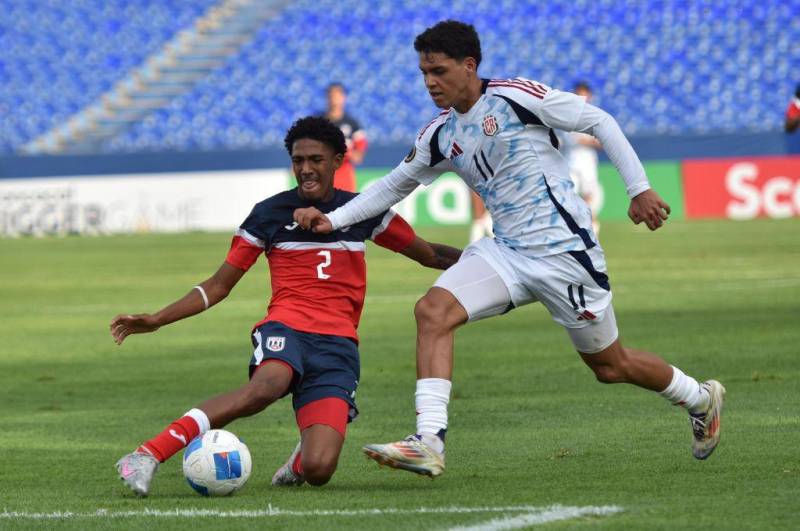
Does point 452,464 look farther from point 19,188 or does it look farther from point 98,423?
point 19,188

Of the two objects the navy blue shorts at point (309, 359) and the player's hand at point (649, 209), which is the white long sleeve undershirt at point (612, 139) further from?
the navy blue shorts at point (309, 359)

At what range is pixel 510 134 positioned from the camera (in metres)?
6.41

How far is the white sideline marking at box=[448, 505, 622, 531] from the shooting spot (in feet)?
16.1

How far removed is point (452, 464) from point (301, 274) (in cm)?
113

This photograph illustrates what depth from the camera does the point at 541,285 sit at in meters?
6.39

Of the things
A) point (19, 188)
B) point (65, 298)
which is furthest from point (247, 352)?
point (19, 188)

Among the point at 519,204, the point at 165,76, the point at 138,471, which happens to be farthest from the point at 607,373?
the point at 165,76

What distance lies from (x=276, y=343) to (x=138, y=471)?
936 mm

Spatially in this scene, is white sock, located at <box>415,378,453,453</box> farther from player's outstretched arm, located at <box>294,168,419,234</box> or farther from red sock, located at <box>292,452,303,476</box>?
player's outstretched arm, located at <box>294,168,419,234</box>

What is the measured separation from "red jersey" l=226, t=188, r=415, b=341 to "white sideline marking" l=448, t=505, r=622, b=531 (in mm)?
1809

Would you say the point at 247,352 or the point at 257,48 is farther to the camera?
the point at 257,48

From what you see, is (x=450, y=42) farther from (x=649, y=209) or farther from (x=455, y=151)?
(x=649, y=209)

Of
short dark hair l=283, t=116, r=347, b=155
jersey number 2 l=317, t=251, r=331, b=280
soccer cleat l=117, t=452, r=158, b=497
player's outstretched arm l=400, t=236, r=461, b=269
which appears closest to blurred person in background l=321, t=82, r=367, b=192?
player's outstretched arm l=400, t=236, r=461, b=269

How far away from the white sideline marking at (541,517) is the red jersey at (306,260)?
71.2 inches
